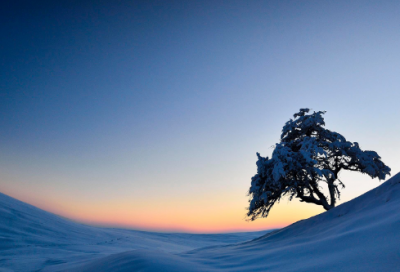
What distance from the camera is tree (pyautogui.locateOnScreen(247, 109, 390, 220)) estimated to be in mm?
12344

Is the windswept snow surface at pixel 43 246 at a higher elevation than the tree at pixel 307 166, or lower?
lower

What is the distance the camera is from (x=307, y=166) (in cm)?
1234

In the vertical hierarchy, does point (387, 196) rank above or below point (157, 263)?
above

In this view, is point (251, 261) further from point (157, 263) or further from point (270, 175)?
point (270, 175)

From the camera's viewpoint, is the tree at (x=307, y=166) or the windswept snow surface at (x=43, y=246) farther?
the tree at (x=307, y=166)

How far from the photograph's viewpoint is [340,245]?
4.27m

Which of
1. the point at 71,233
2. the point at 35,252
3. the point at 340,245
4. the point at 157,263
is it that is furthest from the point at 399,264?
the point at 71,233

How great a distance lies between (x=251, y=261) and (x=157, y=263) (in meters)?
2.19

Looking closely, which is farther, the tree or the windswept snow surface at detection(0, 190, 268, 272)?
the tree

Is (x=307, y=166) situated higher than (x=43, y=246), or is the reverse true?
(x=307, y=166)

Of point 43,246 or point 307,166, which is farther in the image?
point 43,246

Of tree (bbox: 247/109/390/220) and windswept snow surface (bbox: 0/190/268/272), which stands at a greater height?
tree (bbox: 247/109/390/220)

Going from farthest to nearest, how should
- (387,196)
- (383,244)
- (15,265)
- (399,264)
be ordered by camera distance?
1. (15,265)
2. (387,196)
3. (383,244)
4. (399,264)

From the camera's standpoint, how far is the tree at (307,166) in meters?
12.3
